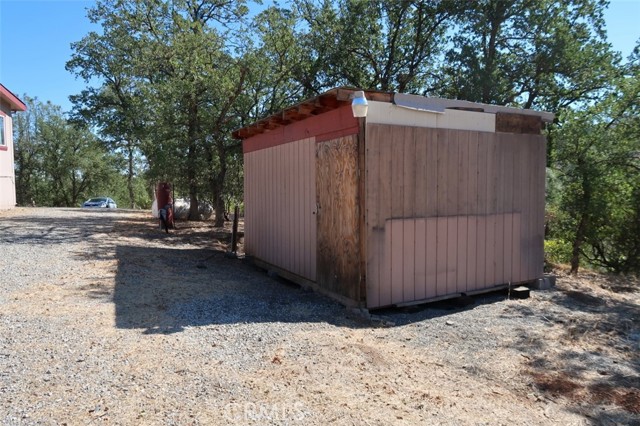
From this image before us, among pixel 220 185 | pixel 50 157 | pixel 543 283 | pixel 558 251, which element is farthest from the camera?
pixel 50 157

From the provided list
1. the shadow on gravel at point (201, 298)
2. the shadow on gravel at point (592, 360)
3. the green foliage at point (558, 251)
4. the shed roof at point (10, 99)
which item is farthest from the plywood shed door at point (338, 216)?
the shed roof at point (10, 99)

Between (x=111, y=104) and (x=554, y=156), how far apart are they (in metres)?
18.3

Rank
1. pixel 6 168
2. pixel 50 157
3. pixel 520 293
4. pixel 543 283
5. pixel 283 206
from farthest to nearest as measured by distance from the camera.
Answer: pixel 50 157 → pixel 6 168 → pixel 283 206 → pixel 543 283 → pixel 520 293

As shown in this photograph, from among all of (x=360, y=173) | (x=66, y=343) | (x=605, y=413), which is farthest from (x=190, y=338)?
(x=605, y=413)

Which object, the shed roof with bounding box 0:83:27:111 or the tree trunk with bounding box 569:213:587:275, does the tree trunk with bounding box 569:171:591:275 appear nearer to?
the tree trunk with bounding box 569:213:587:275

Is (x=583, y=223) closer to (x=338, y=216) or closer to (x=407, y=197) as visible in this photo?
(x=407, y=197)

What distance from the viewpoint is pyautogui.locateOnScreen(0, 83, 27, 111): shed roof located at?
49.4 feet

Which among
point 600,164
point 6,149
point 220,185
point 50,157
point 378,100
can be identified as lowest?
point 220,185

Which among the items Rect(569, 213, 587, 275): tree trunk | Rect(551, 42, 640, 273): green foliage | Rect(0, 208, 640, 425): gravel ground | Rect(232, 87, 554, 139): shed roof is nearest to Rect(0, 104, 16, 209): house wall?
Rect(0, 208, 640, 425): gravel ground

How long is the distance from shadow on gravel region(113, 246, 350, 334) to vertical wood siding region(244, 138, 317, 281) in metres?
0.46

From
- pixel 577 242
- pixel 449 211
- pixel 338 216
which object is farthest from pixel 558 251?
pixel 338 216

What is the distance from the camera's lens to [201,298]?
215 inches

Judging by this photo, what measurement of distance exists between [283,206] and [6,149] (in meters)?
13.7

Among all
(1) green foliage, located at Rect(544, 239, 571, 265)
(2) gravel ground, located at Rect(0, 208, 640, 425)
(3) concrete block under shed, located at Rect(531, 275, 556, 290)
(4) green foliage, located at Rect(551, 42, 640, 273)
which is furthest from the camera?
(1) green foliage, located at Rect(544, 239, 571, 265)
